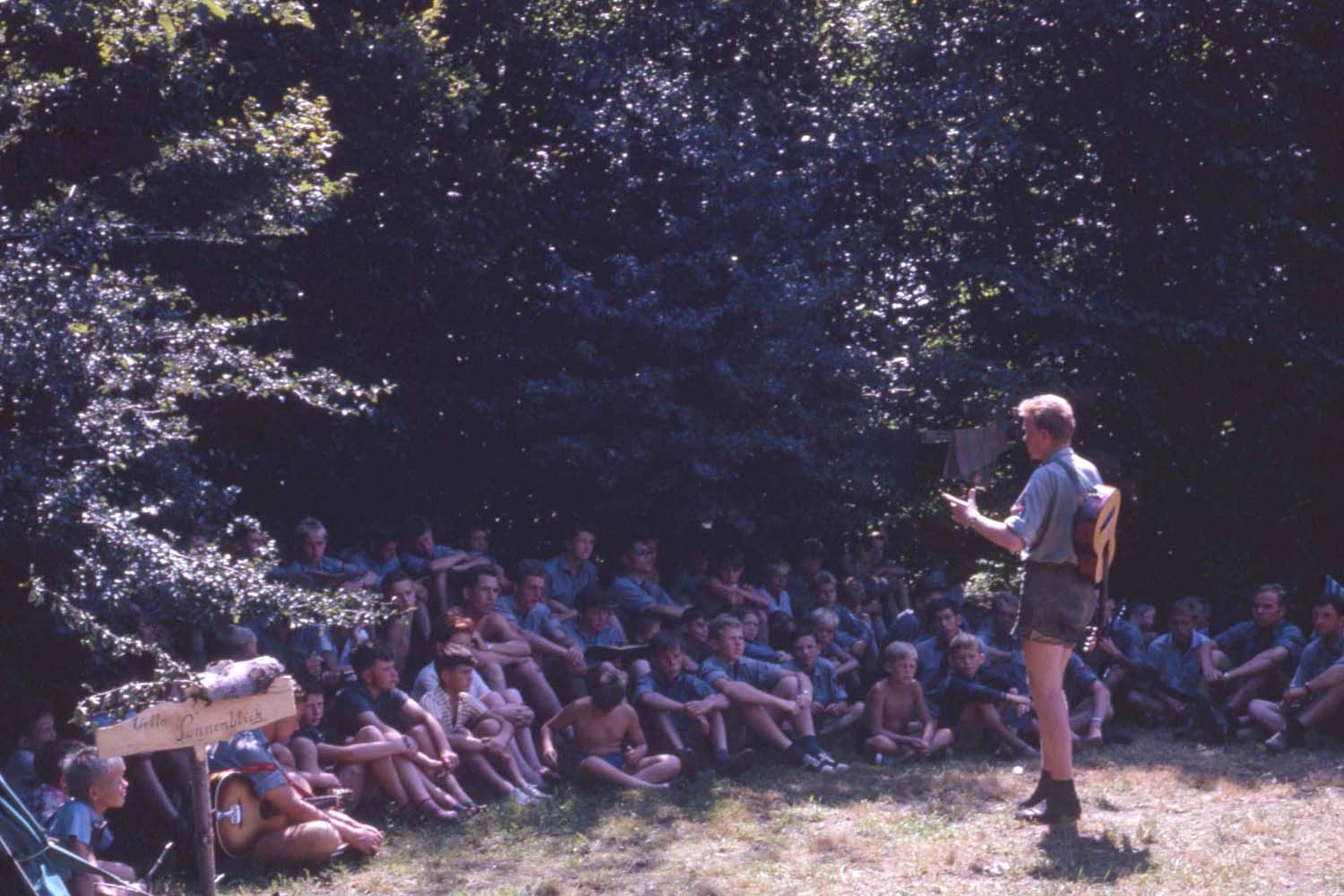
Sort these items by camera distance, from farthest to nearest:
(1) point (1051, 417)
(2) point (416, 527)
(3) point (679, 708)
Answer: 1. (2) point (416, 527)
2. (3) point (679, 708)
3. (1) point (1051, 417)

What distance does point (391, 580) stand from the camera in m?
9.05

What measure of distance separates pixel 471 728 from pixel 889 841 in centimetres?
253

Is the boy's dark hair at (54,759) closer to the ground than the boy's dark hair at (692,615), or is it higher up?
closer to the ground

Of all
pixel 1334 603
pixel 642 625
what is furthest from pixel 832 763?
pixel 1334 603

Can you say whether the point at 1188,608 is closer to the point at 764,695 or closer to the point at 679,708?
the point at 764,695

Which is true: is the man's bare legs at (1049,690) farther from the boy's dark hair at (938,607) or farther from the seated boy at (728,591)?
the seated boy at (728,591)

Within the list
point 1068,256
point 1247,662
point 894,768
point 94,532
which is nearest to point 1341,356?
point 1068,256

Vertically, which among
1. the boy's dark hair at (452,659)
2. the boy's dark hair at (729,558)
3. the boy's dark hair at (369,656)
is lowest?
the boy's dark hair at (452,659)

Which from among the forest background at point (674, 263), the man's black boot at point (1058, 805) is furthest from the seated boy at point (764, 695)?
the man's black boot at point (1058, 805)

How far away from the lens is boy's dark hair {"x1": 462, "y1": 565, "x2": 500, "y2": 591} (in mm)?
9281

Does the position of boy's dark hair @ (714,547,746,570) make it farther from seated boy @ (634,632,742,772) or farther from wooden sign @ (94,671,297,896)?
wooden sign @ (94,671,297,896)

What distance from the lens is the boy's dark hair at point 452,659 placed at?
8422 mm

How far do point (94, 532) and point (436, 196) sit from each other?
17.9 feet

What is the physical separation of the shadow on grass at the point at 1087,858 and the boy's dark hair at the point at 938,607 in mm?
3672
